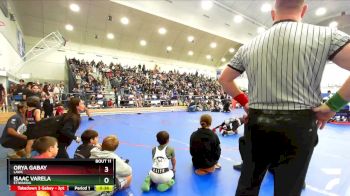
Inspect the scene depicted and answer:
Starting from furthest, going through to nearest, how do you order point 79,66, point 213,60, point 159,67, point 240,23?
point 213,60 < point 159,67 < point 240,23 < point 79,66

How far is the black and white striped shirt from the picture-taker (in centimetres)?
111

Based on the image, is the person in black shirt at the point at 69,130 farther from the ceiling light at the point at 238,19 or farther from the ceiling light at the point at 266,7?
the ceiling light at the point at 238,19

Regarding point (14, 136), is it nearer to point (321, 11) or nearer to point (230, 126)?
point (230, 126)

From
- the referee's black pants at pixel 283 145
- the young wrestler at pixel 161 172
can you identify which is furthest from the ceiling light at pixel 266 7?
the referee's black pants at pixel 283 145

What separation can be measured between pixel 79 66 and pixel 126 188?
16783 mm

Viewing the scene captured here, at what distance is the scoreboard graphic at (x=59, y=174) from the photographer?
1229mm

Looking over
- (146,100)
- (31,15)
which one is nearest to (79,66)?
(31,15)

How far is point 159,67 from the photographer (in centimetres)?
2488

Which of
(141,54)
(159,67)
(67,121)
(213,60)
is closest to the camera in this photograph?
(67,121)

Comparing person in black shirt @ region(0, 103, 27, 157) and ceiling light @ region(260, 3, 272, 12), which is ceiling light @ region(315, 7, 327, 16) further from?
person in black shirt @ region(0, 103, 27, 157)

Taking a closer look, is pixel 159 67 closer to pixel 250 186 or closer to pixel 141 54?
pixel 141 54

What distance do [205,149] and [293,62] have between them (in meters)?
2.86

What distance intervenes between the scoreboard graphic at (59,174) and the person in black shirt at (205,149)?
106 inches

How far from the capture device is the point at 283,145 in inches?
44.7
